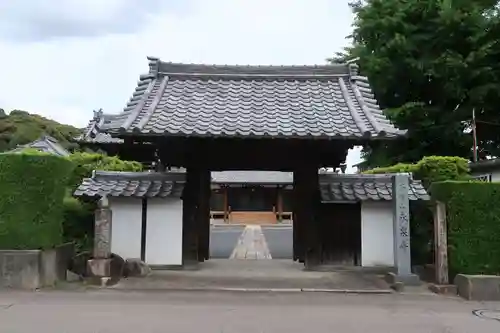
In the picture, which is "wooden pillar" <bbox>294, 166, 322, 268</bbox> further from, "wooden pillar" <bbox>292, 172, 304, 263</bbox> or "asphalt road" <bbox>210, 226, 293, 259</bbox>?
"asphalt road" <bbox>210, 226, 293, 259</bbox>

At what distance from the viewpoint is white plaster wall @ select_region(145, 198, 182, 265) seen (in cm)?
1127

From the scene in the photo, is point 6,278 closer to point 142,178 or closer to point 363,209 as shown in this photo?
point 142,178

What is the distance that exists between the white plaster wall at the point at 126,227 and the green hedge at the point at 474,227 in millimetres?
6431

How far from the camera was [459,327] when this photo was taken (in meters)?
6.87

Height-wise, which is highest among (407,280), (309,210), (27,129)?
(27,129)

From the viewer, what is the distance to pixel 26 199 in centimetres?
947

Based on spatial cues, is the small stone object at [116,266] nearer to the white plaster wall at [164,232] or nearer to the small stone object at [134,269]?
the small stone object at [134,269]

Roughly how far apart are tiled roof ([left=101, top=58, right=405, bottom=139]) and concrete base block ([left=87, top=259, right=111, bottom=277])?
2.54 meters

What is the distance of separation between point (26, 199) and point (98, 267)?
184 cm

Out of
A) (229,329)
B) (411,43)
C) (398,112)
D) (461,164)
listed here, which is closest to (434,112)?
(398,112)

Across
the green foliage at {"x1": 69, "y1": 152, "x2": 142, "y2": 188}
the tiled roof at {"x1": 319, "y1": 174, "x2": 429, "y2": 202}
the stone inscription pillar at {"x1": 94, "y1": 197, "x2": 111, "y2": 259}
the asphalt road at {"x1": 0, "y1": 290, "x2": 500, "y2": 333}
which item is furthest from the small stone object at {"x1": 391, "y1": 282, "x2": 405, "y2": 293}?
the green foliage at {"x1": 69, "y1": 152, "x2": 142, "y2": 188}

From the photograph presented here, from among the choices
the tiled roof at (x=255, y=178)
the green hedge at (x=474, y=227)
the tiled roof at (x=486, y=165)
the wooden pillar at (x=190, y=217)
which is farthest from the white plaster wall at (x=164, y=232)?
the tiled roof at (x=255, y=178)

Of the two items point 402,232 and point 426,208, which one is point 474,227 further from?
point 426,208

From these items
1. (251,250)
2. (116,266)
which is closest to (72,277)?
(116,266)
